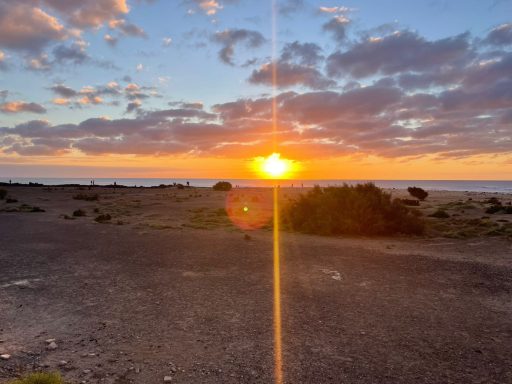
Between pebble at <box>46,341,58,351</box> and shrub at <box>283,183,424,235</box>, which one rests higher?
shrub at <box>283,183,424,235</box>

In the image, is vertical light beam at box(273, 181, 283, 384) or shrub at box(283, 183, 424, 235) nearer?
vertical light beam at box(273, 181, 283, 384)

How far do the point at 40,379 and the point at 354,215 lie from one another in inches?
695

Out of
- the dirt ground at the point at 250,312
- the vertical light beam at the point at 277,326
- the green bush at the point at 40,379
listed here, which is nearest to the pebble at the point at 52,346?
the dirt ground at the point at 250,312

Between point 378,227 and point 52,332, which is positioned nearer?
point 52,332

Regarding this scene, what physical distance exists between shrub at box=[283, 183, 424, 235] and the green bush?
16639 millimetres

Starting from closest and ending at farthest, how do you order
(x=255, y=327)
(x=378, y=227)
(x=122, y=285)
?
(x=255, y=327)
(x=122, y=285)
(x=378, y=227)

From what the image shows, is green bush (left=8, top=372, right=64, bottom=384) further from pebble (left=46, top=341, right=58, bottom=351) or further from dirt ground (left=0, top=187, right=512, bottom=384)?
pebble (left=46, top=341, right=58, bottom=351)

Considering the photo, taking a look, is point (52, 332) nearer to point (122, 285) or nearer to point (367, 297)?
point (122, 285)

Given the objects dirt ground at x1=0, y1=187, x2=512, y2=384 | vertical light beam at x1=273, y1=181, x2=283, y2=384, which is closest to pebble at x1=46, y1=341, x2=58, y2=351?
dirt ground at x1=0, y1=187, x2=512, y2=384

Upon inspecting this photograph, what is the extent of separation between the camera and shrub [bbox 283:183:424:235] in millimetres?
20919

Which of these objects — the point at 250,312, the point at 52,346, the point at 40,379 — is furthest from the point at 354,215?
the point at 40,379

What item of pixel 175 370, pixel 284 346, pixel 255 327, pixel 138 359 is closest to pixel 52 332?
pixel 138 359

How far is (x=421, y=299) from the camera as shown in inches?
382

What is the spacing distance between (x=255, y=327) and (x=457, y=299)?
513cm
